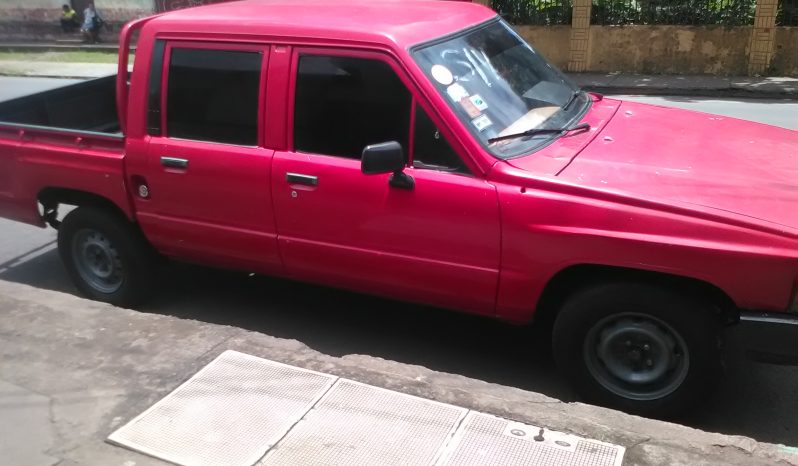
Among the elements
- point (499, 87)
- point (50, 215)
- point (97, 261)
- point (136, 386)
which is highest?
point (499, 87)

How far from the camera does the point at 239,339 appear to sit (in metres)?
4.07

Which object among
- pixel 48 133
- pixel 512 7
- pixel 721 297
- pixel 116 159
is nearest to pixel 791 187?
pixel 721 297

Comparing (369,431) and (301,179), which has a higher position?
(301,179)

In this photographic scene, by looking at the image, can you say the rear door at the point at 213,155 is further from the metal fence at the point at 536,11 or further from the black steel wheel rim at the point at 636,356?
the metal fence at the point at 536,11

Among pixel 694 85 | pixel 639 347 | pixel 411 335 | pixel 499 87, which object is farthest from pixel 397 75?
pixel 694 85

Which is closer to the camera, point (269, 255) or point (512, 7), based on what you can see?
point (269, 255)

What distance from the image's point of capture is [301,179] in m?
3.99

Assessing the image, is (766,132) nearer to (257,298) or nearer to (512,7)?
(257,298)

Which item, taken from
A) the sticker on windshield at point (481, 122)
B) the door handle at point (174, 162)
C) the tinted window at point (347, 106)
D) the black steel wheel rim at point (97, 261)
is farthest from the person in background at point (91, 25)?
the sticker on windshield at point (481, 122)

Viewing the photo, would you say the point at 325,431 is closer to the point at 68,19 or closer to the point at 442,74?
the point at 442,74

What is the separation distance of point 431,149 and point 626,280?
3.72ft

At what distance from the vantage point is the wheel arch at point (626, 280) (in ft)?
11.0

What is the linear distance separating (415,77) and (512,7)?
14.1 m

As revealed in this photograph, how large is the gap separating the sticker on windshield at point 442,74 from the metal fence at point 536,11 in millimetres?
13403
